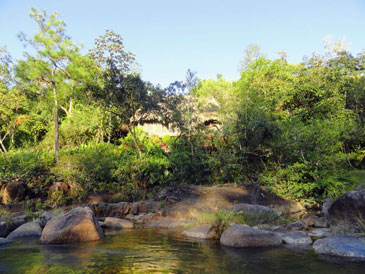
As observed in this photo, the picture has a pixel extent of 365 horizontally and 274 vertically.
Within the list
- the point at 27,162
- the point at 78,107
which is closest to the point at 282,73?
the point at 78,107

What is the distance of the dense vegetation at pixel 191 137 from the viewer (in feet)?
40.3

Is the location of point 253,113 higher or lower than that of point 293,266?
higher

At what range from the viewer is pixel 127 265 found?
5.38m

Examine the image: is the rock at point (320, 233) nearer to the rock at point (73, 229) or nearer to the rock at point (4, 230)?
the rock at point (73, 229)

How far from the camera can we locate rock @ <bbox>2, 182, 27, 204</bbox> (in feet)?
41.9

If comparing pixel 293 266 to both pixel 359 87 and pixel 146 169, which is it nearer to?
pixel 146 169

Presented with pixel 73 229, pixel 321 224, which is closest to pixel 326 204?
pixel 321 224

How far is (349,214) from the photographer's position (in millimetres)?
7359

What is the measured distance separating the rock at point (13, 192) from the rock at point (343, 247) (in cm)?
1175

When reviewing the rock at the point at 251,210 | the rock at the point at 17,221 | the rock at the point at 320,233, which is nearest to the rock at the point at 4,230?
the rock at the point at 17,221

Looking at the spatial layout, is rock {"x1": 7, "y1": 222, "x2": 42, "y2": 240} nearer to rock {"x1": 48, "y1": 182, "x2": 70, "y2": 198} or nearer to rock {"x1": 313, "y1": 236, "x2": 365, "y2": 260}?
rock {"x1": 48, "y1": 182, "x2": 70, "y2": 198}

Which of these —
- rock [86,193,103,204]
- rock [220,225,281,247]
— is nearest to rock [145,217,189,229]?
rock [220,225,281,247]

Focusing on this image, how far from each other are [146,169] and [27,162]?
216 inches

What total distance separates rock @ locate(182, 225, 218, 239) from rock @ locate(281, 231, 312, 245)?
1.67m
